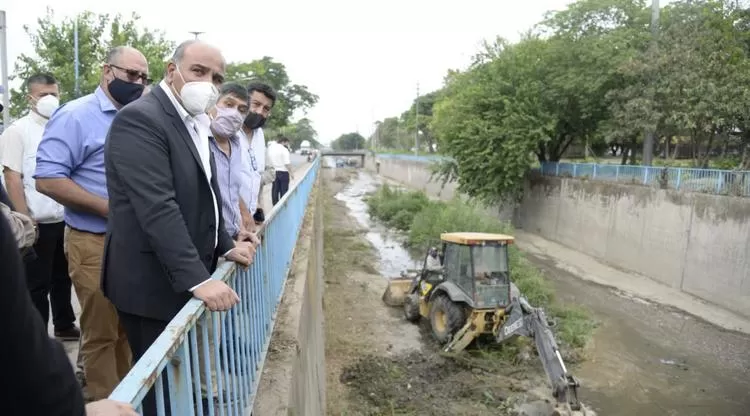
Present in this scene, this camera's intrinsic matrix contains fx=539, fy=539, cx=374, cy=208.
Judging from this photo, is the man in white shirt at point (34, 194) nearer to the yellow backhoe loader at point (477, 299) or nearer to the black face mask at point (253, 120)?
the black face mask at point (253, 120)

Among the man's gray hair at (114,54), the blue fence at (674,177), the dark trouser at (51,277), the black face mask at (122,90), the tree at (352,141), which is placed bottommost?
the dark trouser at (51,277)

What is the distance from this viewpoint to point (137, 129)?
2068mm

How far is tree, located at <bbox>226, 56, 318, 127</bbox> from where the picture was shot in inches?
1248

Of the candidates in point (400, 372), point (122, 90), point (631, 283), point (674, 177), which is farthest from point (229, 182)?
point (674, 177)

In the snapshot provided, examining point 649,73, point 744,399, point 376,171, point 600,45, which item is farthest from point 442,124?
point 376,171

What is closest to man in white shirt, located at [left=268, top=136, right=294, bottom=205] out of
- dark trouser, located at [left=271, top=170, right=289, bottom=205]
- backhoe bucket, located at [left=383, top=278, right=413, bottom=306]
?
dark trouser, located at [left=271, top=170, right=289, bottom=205]

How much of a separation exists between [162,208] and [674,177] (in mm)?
16362

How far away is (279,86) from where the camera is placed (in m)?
43.8

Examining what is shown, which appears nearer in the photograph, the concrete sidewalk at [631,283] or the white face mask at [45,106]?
the white face mask at [45,106]

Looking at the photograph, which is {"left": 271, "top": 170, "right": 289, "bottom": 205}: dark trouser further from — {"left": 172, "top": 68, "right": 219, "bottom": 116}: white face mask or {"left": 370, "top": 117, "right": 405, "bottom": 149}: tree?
{"left": 370, "top": 117, "right": 405, "bottom": 149}: tree

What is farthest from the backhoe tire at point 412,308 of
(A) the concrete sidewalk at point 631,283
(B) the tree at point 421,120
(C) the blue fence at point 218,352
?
(B) the tree at point 421,120

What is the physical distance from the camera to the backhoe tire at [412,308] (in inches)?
438

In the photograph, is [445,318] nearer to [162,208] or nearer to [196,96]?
[196,96]

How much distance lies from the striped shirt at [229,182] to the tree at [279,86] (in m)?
25.8
